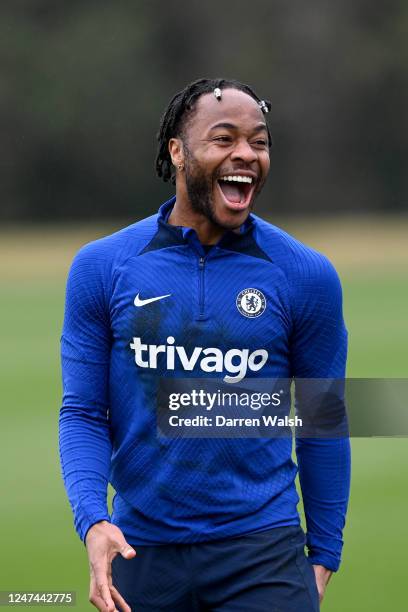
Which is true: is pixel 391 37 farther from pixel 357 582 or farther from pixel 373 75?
pixel 357 582

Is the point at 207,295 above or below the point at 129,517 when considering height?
above

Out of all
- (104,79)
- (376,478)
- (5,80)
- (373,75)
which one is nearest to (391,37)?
(373,75)

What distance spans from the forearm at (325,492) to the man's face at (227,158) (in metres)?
0.72

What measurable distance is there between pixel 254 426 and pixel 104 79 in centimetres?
4198

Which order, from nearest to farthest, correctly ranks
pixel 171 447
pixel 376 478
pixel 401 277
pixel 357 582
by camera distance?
pixel 171 447 → pixel 357 582 → pixel 376 478 → pixel 401 277

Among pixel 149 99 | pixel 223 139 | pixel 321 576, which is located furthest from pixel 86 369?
pixel 149 99

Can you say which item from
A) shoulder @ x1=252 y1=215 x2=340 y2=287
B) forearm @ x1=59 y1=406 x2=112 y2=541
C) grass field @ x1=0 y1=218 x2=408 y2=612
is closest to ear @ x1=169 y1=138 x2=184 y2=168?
shoulder @ x1=252 y1=215 x2=340 y2=287

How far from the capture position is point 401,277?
27.5 m

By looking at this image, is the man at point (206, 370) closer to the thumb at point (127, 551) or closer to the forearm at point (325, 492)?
the forearm at point (325, 492)

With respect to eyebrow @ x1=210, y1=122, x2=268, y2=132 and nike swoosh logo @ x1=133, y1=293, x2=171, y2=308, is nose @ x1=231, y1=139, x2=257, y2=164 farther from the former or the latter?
nike swoosh logo @ x1=133, y1=293, x2=171, y2=308

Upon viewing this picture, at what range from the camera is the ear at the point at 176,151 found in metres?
4.06

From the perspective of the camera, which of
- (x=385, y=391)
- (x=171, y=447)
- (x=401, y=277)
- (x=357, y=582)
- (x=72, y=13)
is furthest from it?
(x=72, y=13)

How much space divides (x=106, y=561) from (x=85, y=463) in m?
0.35

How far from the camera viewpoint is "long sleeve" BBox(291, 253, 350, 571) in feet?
12.8
